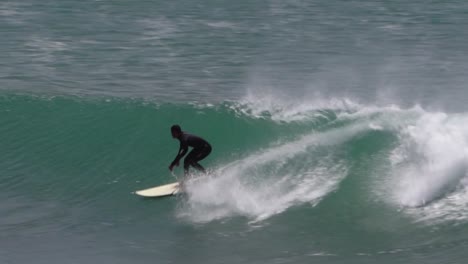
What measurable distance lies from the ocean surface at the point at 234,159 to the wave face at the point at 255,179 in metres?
0.04

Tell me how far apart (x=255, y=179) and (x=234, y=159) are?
130 cm

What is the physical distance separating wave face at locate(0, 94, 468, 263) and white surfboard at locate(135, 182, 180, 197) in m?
0.17

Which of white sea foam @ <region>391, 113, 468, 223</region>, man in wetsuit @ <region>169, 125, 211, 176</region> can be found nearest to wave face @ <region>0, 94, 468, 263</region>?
white sea foam @ <region>391, 113, 468, 223</region>

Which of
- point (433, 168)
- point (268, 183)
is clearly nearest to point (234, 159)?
point (268, 183)

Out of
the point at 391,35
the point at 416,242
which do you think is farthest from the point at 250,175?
the point at 391,35

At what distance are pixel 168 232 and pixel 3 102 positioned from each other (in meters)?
9.10

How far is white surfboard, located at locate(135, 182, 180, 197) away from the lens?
55.6 feet

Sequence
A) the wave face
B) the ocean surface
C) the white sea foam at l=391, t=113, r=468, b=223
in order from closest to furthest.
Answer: the ocean surface < the wave face < the white sea foam at l=391, t=113, r=468, b=223

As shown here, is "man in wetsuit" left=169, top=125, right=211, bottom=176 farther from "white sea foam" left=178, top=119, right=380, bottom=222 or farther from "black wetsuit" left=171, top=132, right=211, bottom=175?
"white sea foam" left=178, top=119, right=380, bottom=222

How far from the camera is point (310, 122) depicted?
778 inches

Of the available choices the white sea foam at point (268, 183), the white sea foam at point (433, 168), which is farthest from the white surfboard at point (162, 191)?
the white sea foam at point (433, 168)

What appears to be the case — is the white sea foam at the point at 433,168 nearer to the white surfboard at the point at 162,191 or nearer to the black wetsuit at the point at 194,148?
Answer: the black wetsuit at the point at 194,148

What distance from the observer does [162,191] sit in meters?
17.1

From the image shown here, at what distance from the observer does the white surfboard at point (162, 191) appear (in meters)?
16.9
